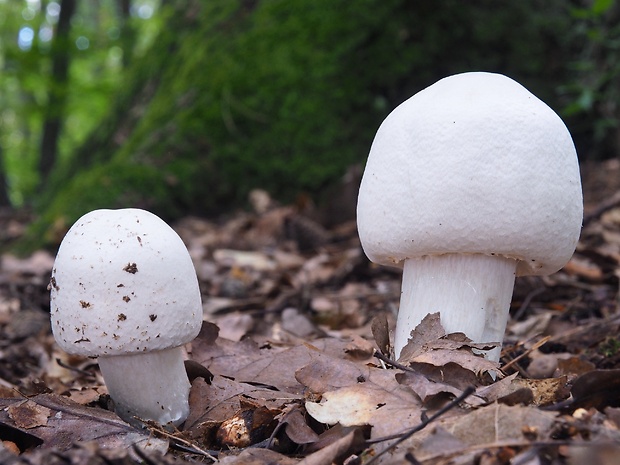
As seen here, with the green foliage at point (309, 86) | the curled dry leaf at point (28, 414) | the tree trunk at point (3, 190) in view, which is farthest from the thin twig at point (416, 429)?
the tree trunk at point (3, 190)

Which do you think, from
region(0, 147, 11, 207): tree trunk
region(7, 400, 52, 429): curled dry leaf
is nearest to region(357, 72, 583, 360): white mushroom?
region(7, 400, 52, 429): curled dry leaf

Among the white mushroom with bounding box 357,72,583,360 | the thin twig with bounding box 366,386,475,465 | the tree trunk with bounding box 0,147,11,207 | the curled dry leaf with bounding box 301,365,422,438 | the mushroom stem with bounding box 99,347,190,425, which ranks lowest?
the tree trunk with bounding box 0,147,11,207

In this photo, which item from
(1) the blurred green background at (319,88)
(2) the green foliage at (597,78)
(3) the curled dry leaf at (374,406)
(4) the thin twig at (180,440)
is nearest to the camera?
(3) the curled dry leaf at (374,406)

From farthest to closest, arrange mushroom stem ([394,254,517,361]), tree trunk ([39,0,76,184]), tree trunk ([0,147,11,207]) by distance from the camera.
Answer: tree trunk ([0,147,11,207])
tree trunk ([39,0,76,184])
mushroom stem ([394,254,517,361])

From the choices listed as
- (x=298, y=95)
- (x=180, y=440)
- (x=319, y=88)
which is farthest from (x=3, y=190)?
(x=180, y=440)

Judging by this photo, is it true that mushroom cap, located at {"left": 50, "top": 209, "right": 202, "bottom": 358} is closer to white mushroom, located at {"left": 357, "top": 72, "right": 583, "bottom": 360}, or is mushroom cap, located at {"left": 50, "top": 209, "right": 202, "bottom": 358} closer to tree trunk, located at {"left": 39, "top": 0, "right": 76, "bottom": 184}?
white mushroom, located at {"left": 357, "top": 72, "right": 583, "bottom": 360}

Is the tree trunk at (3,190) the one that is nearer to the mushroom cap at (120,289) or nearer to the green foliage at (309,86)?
the green foliage at (309,86)

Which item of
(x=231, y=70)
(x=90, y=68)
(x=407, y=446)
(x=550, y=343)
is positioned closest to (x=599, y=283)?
(x=550, y=343)
